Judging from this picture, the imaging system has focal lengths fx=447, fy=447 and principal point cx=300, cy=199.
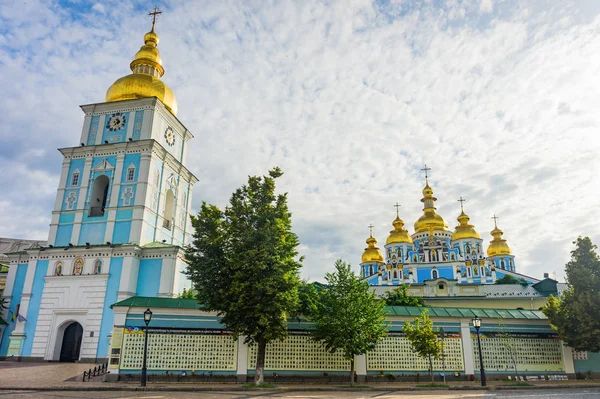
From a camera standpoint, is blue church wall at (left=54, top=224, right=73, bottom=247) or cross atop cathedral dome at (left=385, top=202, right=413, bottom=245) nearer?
blue church wall at (left=54, top=224, right=73, bottom=247)

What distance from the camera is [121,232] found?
106 ft

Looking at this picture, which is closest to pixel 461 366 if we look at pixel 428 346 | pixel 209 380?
pixel 428 346

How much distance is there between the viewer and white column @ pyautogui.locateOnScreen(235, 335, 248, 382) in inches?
795

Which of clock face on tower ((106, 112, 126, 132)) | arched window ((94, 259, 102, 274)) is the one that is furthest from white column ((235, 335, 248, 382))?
clock face on tower ((106, 112, 126, 132))

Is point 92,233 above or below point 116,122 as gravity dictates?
below

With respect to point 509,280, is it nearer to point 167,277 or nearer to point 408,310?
point 408,310

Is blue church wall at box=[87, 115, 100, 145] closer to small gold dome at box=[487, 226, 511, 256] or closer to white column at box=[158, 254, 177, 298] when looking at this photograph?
white column at box=[158, 254, 177, 298]

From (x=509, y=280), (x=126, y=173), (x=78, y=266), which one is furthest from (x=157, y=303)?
(x=509, y=280)

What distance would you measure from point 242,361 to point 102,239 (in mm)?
17250

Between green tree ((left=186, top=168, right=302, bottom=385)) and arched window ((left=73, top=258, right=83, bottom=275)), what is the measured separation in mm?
15074

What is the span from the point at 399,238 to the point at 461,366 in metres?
55.1

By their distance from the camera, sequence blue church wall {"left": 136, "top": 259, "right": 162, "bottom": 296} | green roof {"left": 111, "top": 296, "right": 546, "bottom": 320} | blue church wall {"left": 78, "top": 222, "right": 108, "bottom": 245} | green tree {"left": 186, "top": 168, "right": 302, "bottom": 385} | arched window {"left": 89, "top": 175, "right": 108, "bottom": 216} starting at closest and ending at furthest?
green tree {"left": 186, "top": 168, "right": 302, "bottom": 385}, green roof {"left": 111, "top": 296, "right": 546, "bottom": 320}, blue church wall {"left": 136, "top": 259, "right": 162, "bottom": 296}, blue church wall {"left": 78, "top": 222, "right": 108, "bottom": 245}, arched window {"left": 89, "top": 175, "right": 108, "bottom": 216}

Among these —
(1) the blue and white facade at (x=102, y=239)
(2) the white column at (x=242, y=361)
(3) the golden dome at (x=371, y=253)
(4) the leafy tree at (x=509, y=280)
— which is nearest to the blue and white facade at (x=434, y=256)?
(3) the golden dome at (x=371, y=253)

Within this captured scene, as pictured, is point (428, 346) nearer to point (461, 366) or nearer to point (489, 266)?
point (461, 366)
